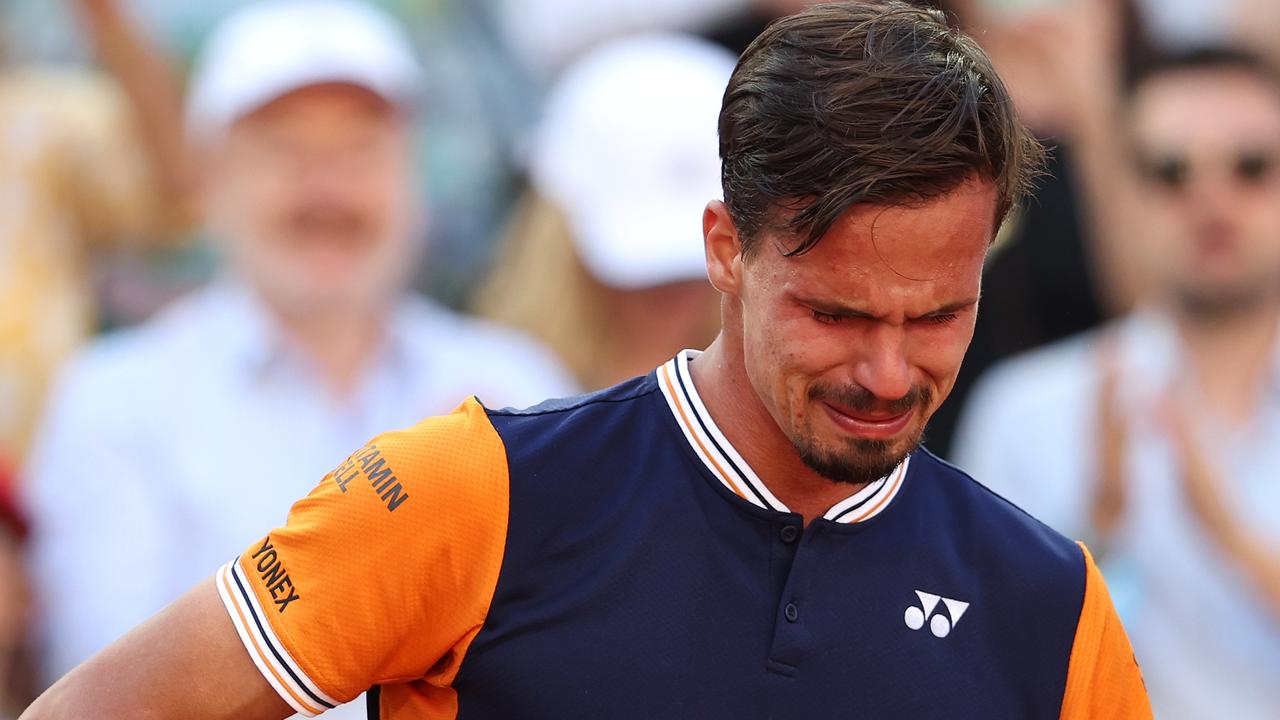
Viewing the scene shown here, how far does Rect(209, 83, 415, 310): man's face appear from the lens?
4.83 m

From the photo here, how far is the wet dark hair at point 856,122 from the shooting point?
1972 millimetres

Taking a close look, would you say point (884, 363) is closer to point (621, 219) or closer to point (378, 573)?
point (378, 573)

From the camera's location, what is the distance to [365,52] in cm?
489

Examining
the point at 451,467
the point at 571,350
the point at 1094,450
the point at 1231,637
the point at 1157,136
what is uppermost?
the point at 451,467

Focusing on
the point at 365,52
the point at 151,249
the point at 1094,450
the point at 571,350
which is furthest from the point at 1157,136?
the point at 151,249

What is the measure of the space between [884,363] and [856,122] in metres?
0.28

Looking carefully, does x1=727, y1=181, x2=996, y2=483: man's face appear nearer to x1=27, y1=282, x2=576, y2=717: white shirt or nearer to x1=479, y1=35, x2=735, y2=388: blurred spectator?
x1=27, y1=282, x2=576, y2=717: white shirt

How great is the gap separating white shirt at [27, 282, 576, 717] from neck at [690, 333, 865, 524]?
245cm

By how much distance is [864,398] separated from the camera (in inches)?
79.0

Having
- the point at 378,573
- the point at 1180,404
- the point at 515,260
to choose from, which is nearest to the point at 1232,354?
the point at 1180,404

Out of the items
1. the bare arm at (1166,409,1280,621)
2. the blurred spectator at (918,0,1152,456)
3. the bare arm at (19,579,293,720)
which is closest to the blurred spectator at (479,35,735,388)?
the blurred spectator at (918,0,1152,456)

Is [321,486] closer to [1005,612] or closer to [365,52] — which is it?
[1005,612]

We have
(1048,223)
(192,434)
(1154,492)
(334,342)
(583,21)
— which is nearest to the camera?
(192,434)

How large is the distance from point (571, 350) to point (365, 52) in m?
1.05
